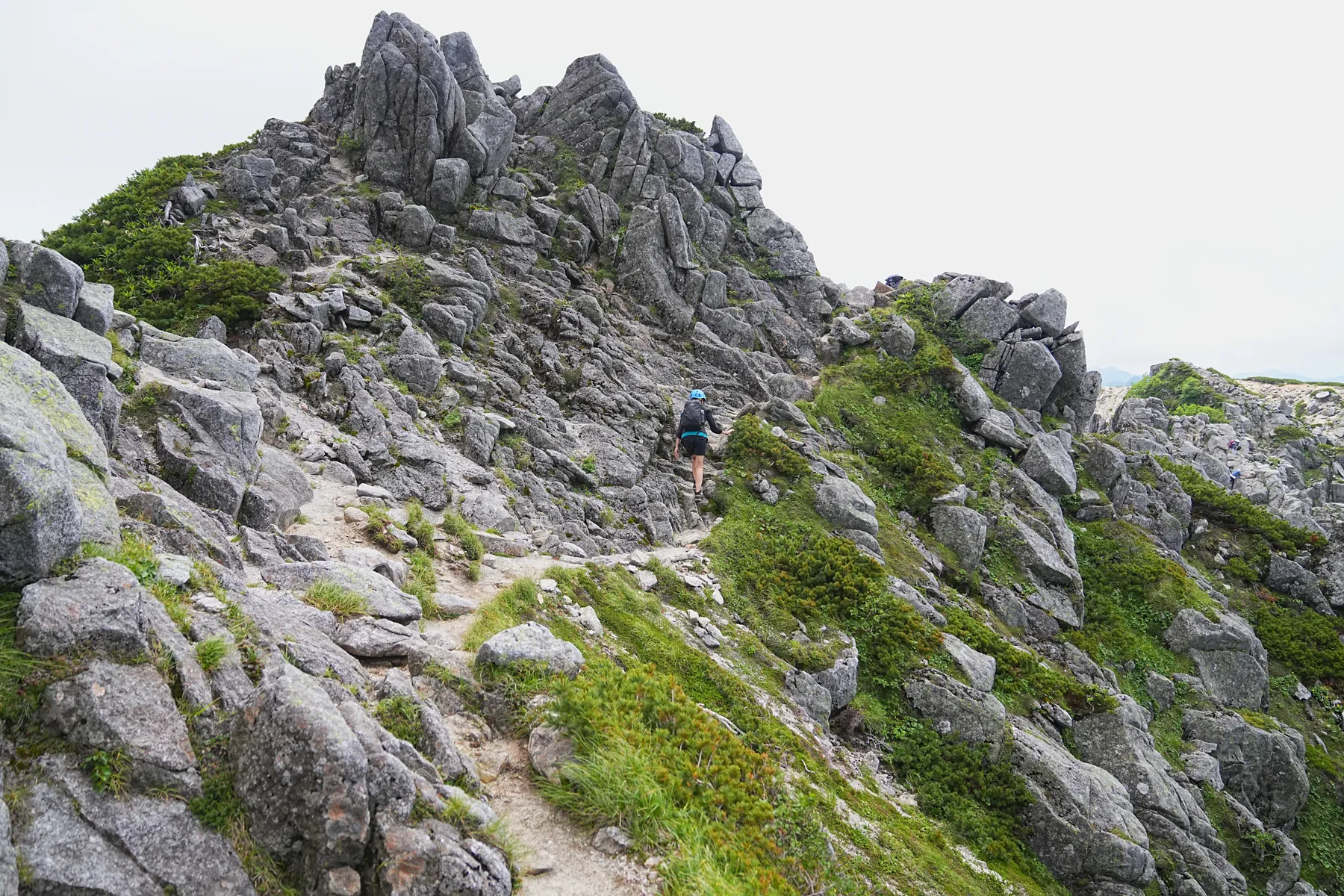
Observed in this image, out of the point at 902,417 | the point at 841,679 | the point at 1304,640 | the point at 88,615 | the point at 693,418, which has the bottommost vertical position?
the point at 841,679

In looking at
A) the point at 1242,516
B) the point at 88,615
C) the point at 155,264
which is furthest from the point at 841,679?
the point at 1242,516

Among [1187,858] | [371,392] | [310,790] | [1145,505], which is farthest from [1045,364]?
[310,790]

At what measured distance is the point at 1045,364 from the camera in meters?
35.0

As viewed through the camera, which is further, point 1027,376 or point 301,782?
point 1027,376

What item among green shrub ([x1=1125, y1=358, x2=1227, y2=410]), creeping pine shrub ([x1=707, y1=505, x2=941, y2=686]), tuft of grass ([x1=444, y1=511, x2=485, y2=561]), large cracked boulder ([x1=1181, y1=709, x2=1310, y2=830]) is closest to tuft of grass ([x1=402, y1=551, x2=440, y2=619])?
tuft of grass ([x1=444, y1=511, x2=485, y2=561])

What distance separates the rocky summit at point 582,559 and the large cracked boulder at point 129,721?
37 millimetres

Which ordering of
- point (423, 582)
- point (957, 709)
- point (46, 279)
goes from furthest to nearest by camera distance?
point (957, 709) < point (423, 582) < point (46, 279)

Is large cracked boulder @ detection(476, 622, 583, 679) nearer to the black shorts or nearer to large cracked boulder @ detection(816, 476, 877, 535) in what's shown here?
the black shorts

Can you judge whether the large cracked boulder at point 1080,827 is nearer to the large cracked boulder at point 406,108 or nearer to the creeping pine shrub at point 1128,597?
the creeping pine shrub at point 1128,597

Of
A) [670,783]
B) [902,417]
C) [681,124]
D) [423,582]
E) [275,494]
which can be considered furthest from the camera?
[681,124]

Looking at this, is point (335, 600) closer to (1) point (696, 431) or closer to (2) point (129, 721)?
(2) point (129, 721)

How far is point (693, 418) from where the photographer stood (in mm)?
22469

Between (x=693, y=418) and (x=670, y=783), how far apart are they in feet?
53.0

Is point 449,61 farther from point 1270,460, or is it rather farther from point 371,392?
point 1270,460
